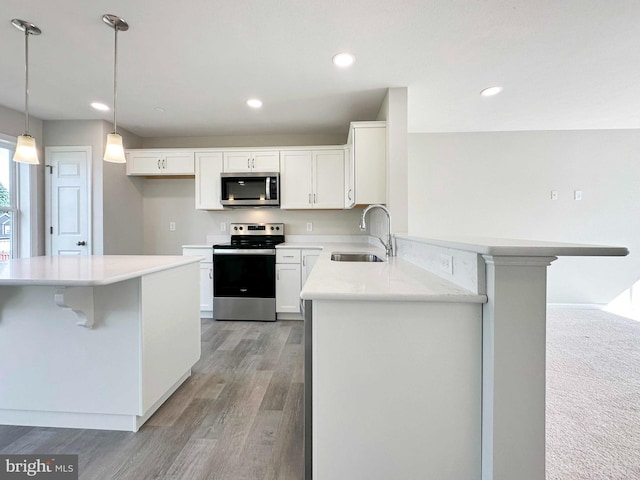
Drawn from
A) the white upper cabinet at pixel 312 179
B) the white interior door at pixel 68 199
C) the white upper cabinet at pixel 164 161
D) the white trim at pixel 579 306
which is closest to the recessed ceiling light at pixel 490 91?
the white upper cabinet at pixel 312 179

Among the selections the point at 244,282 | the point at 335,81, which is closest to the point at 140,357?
the point at 244,282

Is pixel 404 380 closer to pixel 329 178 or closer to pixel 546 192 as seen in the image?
pixel 329 178

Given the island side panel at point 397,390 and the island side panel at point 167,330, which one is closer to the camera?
the island side panel at point 397,390

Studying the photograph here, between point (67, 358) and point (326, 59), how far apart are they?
248 cm

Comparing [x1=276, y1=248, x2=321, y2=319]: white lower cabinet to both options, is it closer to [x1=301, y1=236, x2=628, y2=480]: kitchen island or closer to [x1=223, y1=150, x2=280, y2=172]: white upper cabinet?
[x1=223, y1=150, x2=280, y2=172]: white upper cabinet

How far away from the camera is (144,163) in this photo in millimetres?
3795

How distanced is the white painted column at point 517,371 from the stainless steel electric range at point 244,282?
2766 mm

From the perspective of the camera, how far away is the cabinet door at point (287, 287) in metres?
3.50

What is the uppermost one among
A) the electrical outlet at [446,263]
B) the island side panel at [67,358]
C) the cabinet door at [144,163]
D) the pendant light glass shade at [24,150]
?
the cabinet door at [144,163]

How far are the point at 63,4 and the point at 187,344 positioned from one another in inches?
84.7

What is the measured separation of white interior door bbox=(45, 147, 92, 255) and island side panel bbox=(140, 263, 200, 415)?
2259mm

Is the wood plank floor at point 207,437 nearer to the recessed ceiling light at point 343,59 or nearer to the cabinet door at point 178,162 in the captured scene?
the recessed ceiling light at point 343,59

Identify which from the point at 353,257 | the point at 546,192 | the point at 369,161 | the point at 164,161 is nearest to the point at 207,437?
the point at 353,257

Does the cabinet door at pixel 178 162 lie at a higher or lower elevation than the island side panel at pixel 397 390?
higher
